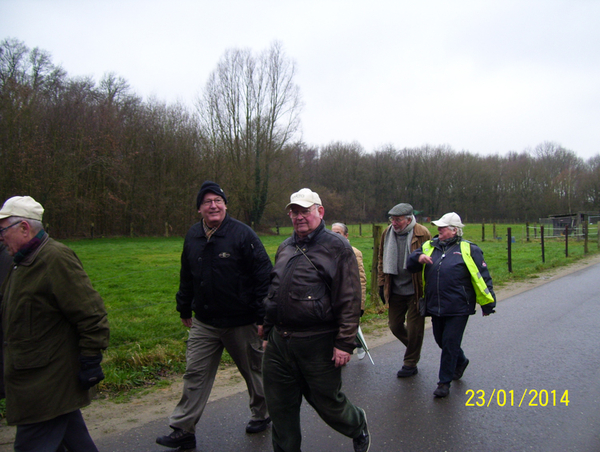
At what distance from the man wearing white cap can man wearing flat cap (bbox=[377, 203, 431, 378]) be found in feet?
1.06

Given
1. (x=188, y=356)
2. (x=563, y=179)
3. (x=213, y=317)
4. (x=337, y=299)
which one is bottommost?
(x=188, y=356)

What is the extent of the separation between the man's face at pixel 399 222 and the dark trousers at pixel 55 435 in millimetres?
3751

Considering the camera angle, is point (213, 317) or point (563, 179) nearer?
point (213, 317)

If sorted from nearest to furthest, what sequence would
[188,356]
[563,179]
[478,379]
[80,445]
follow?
[80,445] < [188,356] < [478,379] < [563,179]

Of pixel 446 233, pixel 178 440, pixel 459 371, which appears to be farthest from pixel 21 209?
pixel 459 371

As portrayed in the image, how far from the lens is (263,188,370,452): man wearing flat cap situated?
3059 millimetres

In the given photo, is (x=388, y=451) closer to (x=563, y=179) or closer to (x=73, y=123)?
(x=73, y=123)

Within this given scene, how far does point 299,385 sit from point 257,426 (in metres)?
1.03

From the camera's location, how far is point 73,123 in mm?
32469

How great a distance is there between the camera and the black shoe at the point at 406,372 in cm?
529

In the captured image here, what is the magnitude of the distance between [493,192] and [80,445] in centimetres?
7930

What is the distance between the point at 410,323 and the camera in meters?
5.36

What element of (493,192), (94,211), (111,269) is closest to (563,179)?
(493,192)

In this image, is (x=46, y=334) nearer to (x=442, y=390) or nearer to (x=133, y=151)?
(x=442, y=390)
